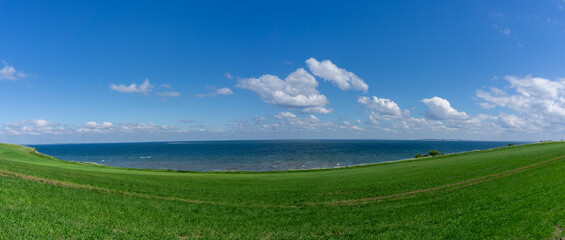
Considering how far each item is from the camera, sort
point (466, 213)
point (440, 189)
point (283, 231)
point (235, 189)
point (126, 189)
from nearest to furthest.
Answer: point (283, 231) → point (466, 213) → point (126, 189) → point (440, 189) → point (235, 189)

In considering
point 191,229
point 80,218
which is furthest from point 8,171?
point 191,229

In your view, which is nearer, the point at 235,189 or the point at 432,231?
the point at 432,231

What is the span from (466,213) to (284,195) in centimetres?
1302

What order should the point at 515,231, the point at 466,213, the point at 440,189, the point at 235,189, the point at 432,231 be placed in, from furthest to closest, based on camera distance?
1. the point at 235,189
2. the point at 440,189
3. the point at 466,213
4. the point at 432,231
5. the point at 515,231

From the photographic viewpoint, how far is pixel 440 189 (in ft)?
67.2

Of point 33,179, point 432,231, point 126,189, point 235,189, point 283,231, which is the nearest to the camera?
point 432,231

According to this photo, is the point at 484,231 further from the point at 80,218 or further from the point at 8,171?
the point at 8,171

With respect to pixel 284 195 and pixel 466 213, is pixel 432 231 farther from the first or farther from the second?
pixel 284 195

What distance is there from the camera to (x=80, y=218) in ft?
36.6

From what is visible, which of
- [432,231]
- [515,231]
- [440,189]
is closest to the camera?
[515,231]

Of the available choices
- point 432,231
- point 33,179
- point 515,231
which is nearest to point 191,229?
point 432,231

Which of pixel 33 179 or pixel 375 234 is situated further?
pixel 33 179

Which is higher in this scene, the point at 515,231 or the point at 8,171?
the point at 8,171

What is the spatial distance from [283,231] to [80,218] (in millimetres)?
10128
